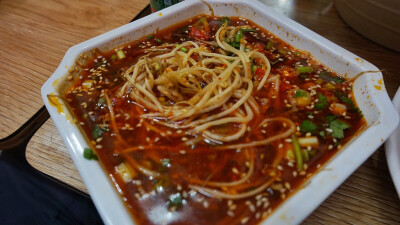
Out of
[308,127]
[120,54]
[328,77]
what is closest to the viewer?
[308,127]

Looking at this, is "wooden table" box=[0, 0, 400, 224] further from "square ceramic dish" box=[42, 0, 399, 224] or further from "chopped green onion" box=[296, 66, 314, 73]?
"chopped green onion" box=[296, 66, 314, 73]

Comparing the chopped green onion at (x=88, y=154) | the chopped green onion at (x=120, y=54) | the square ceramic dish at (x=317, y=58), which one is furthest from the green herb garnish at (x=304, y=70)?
the chopped green onion at (x=88, y=154)

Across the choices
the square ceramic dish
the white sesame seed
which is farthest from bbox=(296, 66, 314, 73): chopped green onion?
the white sesame seed

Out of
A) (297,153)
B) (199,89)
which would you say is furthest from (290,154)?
(199,89)

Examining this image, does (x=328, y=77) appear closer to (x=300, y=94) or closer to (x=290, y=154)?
(x=300, y=94)

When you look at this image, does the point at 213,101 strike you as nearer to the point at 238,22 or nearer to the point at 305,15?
the point at 238,22

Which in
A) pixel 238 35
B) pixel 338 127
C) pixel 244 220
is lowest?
pixel 244 220
